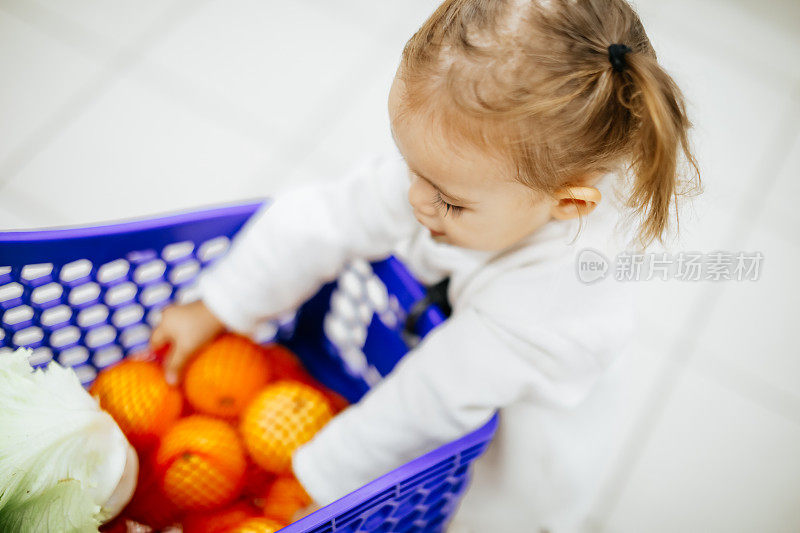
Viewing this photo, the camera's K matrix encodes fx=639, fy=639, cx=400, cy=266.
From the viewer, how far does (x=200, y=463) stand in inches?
25.5

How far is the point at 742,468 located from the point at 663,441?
0.40 ft

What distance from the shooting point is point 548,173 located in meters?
0.50

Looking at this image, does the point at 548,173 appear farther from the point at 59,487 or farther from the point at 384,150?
the point at 384,150

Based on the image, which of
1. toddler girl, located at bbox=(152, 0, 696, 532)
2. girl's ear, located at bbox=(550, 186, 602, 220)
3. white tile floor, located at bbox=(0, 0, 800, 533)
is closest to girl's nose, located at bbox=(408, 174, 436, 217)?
toddler girl, located at bbox=(152, 0, 696, 532)

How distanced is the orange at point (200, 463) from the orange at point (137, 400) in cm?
2

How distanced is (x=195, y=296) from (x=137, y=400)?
17cm

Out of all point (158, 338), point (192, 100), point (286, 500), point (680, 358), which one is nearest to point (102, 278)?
point (158, 338)

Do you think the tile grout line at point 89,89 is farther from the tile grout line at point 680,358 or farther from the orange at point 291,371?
the tile grout line at point 680,358

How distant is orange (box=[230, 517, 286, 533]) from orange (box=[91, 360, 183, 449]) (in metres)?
0.13

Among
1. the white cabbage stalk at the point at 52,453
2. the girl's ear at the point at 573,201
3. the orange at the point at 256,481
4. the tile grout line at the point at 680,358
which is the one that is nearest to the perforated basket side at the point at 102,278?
the white cabbage stalk at the point at 52,453

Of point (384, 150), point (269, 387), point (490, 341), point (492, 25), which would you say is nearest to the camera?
point (492, 25)

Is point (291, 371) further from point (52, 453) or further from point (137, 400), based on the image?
point (52, 453)

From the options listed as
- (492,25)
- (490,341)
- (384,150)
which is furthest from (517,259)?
(384,150)

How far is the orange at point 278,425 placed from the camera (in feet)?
2.32
